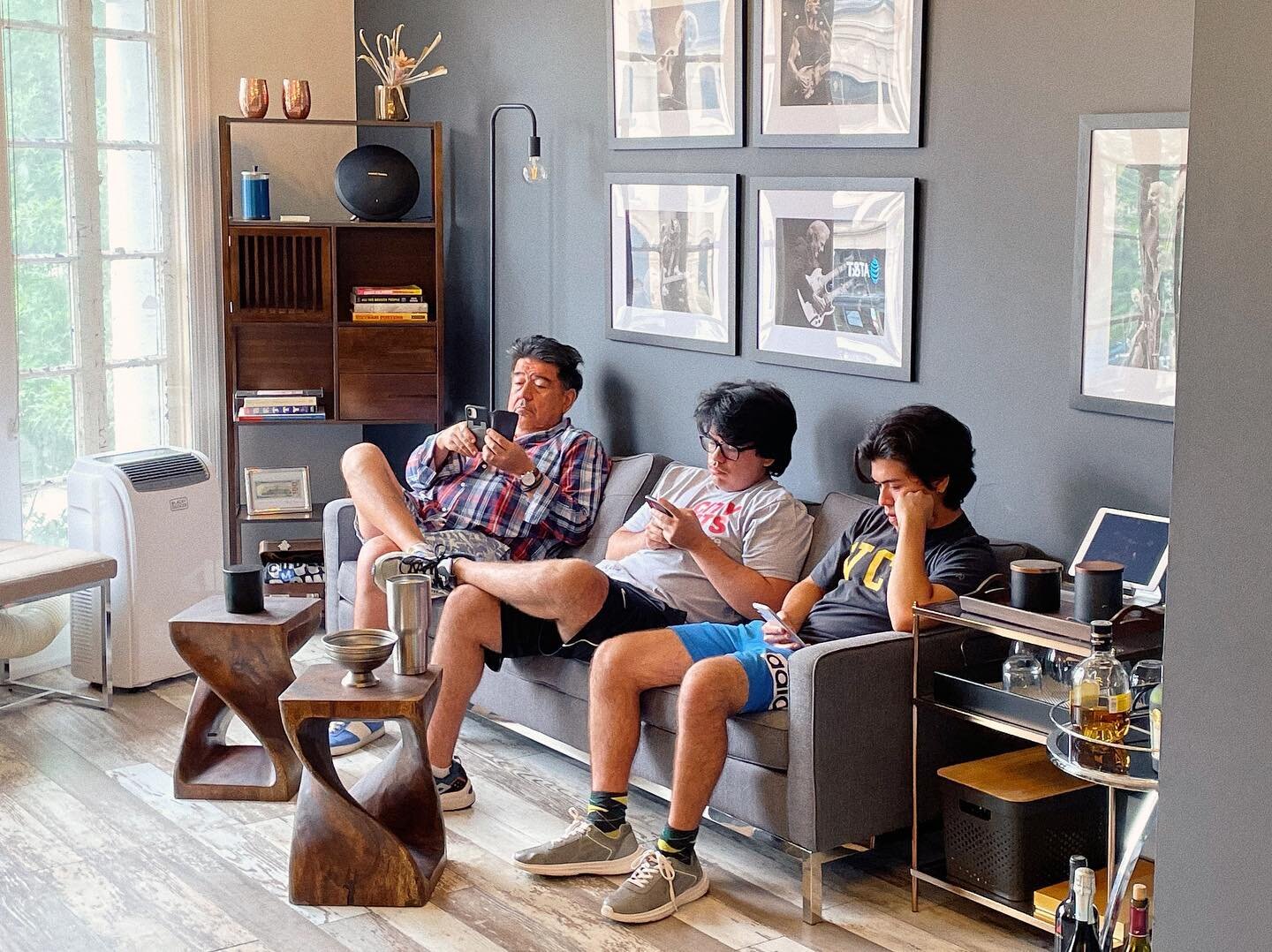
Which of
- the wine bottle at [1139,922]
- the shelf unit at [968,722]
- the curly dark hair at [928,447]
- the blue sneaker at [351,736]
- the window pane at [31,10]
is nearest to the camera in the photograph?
the wine bottle at [1139,922]

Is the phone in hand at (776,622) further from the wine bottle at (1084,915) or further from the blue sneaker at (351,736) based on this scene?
the blue sneaker at (351,736)

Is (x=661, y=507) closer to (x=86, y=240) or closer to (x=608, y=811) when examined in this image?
(x=608, y=811)

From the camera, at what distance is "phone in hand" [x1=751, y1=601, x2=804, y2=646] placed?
3330 mm

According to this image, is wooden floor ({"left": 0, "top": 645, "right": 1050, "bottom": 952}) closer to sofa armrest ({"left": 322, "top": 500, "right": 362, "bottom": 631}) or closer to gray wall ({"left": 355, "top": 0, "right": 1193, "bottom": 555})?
sofa armrest ({"left": 322, "top": 500, "right": 362, "bottom": 631})

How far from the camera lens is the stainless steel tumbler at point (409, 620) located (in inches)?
125

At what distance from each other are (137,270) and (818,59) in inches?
102

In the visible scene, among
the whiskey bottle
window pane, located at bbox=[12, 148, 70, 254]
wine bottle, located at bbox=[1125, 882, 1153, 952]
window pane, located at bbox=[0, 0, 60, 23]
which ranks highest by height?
window pane, located at bbox=[0, 0, 60, 23]

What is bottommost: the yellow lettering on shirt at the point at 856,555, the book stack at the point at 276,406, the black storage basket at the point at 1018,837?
the black storage basket at the point at 1018,837

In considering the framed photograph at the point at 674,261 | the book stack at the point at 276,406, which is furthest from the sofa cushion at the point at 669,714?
the book stack at the point at 276,406

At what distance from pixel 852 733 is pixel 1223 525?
4.82 feet

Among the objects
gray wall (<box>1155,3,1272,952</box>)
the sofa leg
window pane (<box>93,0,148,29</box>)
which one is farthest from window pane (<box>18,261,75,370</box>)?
gray wall (<box>1155,3,1272,952</box>)

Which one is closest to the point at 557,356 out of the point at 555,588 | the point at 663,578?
the point at 663,578

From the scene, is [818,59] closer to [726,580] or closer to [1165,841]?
[726,580]

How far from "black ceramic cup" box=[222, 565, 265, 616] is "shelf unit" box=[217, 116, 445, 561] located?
1.37 meters
